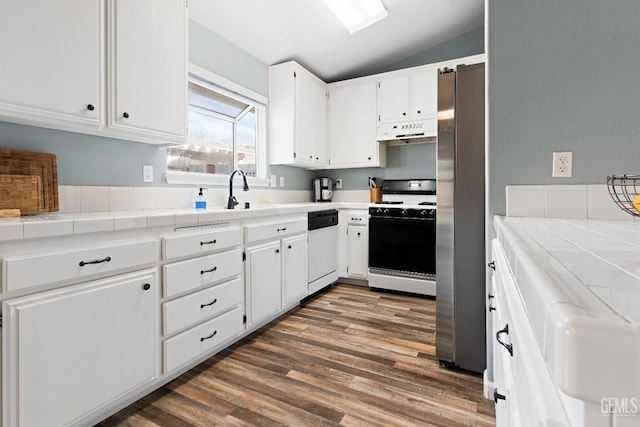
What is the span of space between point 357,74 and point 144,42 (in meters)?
2.89

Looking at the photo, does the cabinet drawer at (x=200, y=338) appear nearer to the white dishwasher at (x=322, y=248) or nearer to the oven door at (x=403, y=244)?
the white dishwasher at (x=322, y=248)

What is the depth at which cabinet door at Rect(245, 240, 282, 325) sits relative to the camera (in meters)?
2.21

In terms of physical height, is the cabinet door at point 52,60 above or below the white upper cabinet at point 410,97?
below

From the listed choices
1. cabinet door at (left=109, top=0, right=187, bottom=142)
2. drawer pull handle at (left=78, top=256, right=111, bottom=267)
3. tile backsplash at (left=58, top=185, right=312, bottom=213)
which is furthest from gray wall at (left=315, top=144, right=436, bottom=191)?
drawer pull handle at (left=78, top=256, right=111, bottom=267)

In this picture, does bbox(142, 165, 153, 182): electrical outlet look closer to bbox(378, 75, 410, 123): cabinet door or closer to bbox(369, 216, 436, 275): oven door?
bbox(369, 216, 436, 275): oven door

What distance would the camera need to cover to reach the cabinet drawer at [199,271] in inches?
64.5

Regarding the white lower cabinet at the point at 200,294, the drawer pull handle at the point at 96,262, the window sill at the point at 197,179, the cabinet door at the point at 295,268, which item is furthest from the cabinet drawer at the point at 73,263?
the cabinet door at the point at 295,268

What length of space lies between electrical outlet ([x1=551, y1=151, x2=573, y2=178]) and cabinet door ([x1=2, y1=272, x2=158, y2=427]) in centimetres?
187

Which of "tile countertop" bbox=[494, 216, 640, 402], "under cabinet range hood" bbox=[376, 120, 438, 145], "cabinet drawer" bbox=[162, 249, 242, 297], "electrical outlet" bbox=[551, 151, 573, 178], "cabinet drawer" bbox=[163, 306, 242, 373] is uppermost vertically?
"under cabinet range hood" bbox=[376, 120, 438, 145]

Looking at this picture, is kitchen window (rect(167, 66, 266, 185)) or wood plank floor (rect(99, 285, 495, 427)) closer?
wood plank floor (rect(99, 285, 495, 427))

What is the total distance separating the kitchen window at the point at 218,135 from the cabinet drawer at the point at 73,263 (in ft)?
3.15

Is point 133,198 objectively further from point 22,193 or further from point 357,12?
point 357,12

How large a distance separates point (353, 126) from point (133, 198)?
2585mm

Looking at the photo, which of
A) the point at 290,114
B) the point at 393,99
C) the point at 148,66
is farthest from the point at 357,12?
the point at 148,66
